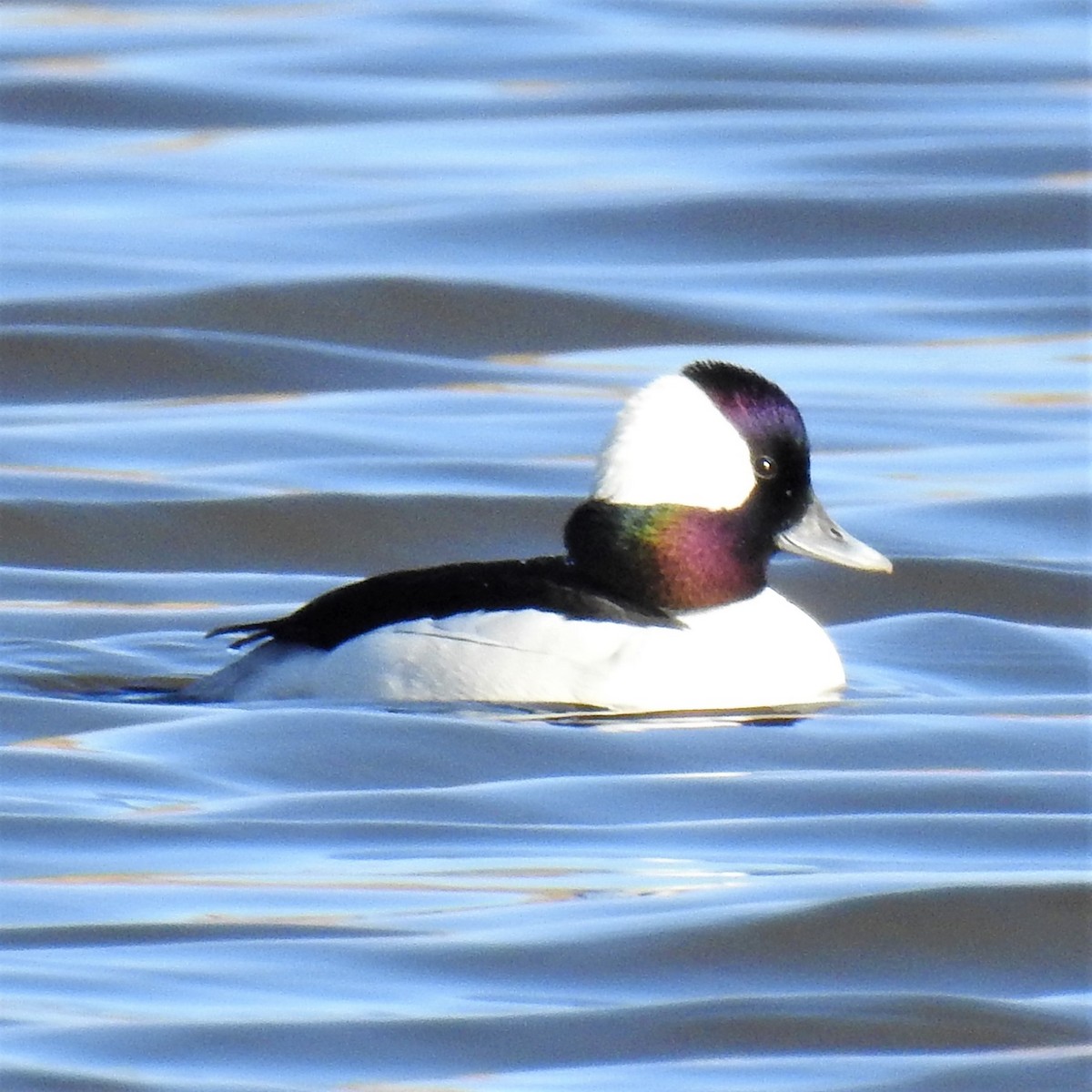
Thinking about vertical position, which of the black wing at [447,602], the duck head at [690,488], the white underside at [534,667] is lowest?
the white underside at [534,667]

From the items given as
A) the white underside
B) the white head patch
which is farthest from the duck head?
the white underside

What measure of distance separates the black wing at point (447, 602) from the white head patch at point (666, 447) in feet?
0.83

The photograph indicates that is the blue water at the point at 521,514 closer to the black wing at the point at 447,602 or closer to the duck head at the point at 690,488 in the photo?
the black wing at the point at 447,602

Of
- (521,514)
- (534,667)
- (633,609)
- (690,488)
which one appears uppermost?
(690,488)

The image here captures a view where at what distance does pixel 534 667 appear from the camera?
276 inches

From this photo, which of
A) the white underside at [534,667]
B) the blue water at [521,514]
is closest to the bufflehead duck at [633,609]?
the white underside at [534,667]

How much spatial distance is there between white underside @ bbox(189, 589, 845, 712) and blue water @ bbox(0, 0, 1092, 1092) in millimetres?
116

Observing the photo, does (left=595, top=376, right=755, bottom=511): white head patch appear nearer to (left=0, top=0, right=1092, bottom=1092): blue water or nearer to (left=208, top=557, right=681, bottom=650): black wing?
(left=208, top=557, right=681, bottom=650): black wing

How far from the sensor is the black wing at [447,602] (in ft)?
23.2

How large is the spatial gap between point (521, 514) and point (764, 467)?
2.32 meters

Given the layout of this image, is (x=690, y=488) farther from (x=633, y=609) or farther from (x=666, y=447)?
(x=633, y=609)

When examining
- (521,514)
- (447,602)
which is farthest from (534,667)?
(521,514)

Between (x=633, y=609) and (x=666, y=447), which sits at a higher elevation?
(x=666, y=447)

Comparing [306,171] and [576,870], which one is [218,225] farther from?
[576,870]
